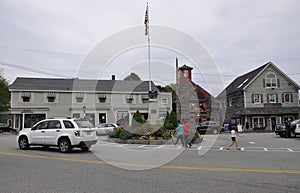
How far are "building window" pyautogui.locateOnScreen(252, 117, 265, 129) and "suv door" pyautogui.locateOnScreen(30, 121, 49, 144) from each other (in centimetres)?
3678

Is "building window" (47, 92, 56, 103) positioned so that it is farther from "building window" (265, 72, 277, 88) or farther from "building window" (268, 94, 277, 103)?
"building window" (268, 94, 277, 103)

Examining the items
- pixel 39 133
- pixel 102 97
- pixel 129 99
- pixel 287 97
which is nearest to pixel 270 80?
pixel 287 97

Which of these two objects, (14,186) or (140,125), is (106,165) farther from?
(140,125)

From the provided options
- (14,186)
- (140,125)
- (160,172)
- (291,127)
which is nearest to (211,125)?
(291,127)

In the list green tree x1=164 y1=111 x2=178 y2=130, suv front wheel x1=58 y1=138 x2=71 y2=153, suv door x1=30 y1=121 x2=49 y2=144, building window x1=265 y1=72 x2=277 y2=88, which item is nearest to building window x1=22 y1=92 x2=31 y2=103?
green tree x1=164 y1=111 x2=178 y2=130

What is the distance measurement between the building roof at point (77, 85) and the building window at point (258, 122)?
16.5 m

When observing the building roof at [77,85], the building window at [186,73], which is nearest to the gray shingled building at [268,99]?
the building window at [186,73]

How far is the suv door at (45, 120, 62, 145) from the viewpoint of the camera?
14055 millimetres

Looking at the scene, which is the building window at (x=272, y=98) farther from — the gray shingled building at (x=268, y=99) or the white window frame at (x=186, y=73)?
the white window frame at (x=186, y=73)

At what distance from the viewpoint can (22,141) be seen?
49.2 ft

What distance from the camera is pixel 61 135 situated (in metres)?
13.9

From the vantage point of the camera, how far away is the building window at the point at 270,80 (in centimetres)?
4525

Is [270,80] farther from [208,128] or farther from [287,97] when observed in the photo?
[208,128]

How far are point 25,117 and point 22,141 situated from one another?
27.7m
